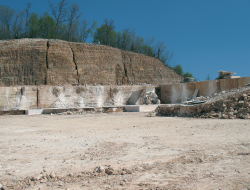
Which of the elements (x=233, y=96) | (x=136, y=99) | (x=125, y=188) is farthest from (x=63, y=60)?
(x=125, y=188)

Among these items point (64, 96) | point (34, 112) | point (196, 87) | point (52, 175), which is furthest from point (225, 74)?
point (52, 175)

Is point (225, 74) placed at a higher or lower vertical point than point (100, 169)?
higher

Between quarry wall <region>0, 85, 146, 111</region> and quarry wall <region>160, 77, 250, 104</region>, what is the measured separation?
2119mm

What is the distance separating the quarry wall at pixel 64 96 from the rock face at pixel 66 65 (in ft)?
23.1

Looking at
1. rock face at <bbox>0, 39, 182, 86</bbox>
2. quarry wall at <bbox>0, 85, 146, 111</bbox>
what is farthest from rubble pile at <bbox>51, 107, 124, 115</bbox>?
rock face at <bbox>0, 39, 182, 86</bbox>

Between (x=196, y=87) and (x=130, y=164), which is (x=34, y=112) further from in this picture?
(x=130, y=164)

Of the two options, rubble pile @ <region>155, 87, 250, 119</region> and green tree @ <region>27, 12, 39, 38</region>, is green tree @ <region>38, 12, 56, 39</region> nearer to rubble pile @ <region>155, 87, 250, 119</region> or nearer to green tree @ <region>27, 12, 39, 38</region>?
green tree @ <region>27, 12, 39, 38</region>

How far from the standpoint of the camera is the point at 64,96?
52.9 feet

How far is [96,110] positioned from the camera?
45.5 ft

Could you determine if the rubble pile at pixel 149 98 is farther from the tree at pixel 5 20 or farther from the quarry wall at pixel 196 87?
the tree at pixel 5 20

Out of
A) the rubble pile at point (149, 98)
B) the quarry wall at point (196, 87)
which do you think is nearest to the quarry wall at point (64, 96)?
the rubble pile at point (149, 98)

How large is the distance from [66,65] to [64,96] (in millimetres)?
8618

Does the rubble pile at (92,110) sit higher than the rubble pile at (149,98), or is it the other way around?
the rubble pile at (149,98)

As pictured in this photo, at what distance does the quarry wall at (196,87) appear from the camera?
1343 centimetres
